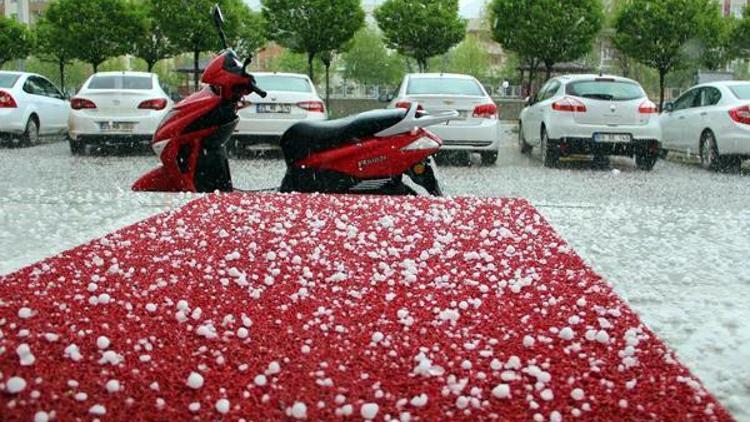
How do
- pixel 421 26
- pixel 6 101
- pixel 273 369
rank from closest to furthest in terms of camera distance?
pixel 273 369, pixel 6 101, pixel 421 26

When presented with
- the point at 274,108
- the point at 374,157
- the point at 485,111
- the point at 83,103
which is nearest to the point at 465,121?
the point at 485,111

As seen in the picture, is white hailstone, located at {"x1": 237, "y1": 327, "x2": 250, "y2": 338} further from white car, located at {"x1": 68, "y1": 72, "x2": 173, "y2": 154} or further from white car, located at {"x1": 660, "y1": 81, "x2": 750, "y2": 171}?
white car, located at {"x1": 68, "y1": 72, "x2": 173, "y2": 154}

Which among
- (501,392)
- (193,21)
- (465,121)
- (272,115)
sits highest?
(193,21)

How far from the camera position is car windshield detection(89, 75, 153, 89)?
13742mm

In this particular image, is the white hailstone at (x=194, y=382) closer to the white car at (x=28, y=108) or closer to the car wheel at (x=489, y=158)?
the car wheel at (x=489, y=158)

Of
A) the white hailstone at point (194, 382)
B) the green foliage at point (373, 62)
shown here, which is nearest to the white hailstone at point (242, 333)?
the white hailstone at point (194, 382)

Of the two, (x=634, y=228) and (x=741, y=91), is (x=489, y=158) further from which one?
(x=634, y=228)

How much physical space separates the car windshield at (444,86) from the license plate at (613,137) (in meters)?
1.87

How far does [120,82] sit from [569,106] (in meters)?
7.70

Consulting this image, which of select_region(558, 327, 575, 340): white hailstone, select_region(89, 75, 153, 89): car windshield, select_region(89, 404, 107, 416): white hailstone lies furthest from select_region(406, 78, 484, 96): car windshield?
select_region(89, 404, 107, 416): white hailstone

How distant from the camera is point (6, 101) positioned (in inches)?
589

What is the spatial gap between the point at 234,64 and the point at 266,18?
23524 mm

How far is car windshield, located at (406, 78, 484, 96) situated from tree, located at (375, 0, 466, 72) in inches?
669

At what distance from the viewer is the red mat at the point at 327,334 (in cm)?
220
